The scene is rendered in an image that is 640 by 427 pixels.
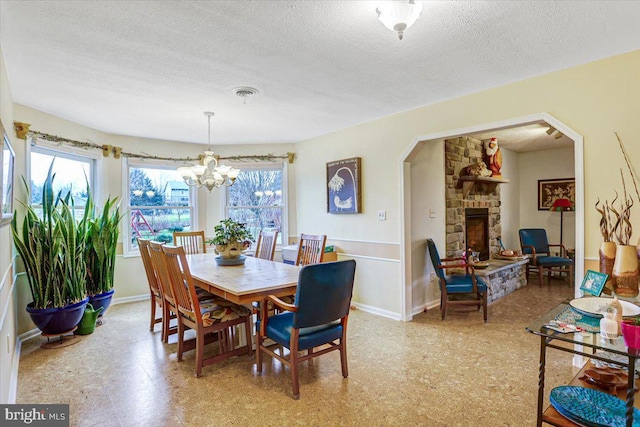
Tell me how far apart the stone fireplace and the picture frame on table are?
2.54 metres

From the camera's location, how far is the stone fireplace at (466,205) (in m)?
4.68

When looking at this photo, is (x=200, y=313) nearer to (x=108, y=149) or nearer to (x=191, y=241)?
(x=191, y=241)

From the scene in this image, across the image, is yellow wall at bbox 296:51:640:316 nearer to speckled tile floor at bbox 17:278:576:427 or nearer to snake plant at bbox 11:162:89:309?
speckled tile floor at bbox 17:278:576:427

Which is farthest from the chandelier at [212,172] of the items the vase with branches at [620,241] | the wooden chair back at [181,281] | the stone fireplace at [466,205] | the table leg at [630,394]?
the table leg at [630,394]

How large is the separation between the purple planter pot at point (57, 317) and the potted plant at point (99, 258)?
41 centimetres

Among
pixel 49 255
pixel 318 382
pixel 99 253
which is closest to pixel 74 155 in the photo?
pixel 99 253

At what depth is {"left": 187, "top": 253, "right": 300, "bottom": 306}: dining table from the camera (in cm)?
247

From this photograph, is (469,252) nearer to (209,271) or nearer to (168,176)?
(209,271)

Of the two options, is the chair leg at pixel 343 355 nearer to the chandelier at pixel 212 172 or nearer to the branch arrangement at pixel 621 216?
the branch arrangement at pixel 621 216

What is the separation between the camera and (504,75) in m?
2.80

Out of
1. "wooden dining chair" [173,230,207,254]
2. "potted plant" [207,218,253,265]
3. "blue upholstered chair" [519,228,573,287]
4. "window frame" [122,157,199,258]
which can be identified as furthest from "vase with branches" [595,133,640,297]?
"window frame" [122,157,199,258]

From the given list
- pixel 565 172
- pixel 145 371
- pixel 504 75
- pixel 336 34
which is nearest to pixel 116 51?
pixel 336 34

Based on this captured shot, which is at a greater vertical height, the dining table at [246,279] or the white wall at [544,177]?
the white wall at [544,177]

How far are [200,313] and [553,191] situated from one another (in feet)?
21.3
